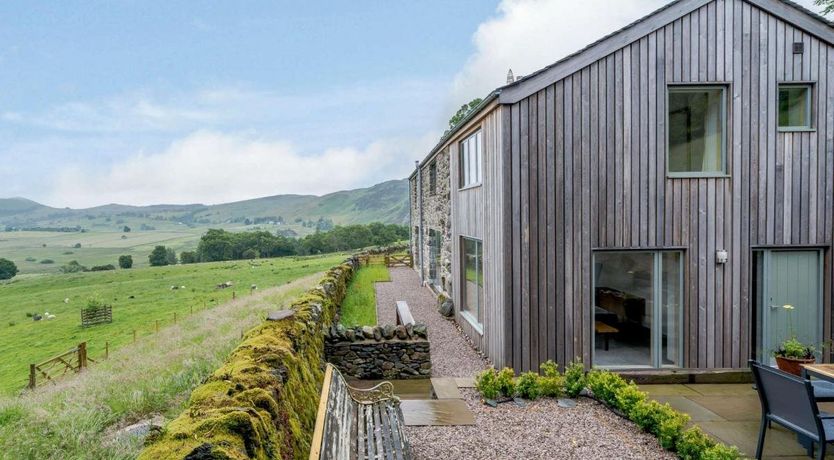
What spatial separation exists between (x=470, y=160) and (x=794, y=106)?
6.03m

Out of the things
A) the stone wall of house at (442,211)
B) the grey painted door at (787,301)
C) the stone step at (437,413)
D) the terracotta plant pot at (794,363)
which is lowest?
the stone step at (437,413)

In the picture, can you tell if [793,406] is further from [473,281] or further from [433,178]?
[433,178]

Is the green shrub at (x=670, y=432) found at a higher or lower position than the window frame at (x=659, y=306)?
lower

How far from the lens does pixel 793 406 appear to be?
458 centimetres

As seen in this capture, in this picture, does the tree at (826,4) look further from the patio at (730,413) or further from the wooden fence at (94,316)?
the wooden fence at (94,316)

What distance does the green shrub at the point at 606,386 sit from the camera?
6.45m

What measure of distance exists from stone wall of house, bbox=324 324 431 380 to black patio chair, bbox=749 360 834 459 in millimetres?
5106

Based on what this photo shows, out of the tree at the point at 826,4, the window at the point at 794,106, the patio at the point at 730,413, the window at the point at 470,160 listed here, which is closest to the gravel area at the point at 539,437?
the patio at the point at 730,413

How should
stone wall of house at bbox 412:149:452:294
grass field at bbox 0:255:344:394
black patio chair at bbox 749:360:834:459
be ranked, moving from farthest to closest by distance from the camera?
grass field at bbox 0:255:344:394 → stone wall of house at bbox 412:149:452:294 → black patio chair at bbox 749:360:834:459

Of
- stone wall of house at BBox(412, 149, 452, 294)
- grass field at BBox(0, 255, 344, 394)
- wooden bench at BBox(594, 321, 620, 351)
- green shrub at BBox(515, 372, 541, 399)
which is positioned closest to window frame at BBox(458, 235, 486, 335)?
stone wall of house at BBox(412, 149, 452, 294)

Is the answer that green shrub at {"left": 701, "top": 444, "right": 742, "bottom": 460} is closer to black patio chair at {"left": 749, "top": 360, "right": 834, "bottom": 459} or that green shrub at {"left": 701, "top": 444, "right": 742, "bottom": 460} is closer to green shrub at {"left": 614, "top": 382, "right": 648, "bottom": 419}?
black patio chair at {"left": 749, "top": 360, "right": 834, "bottom": 459}

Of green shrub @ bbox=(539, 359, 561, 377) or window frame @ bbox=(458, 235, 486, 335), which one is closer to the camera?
green shrub @ bbox=(539, 359, 561, 377)

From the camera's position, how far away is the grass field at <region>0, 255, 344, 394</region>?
1046 inches

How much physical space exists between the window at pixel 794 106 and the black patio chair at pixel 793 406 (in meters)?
5.38
